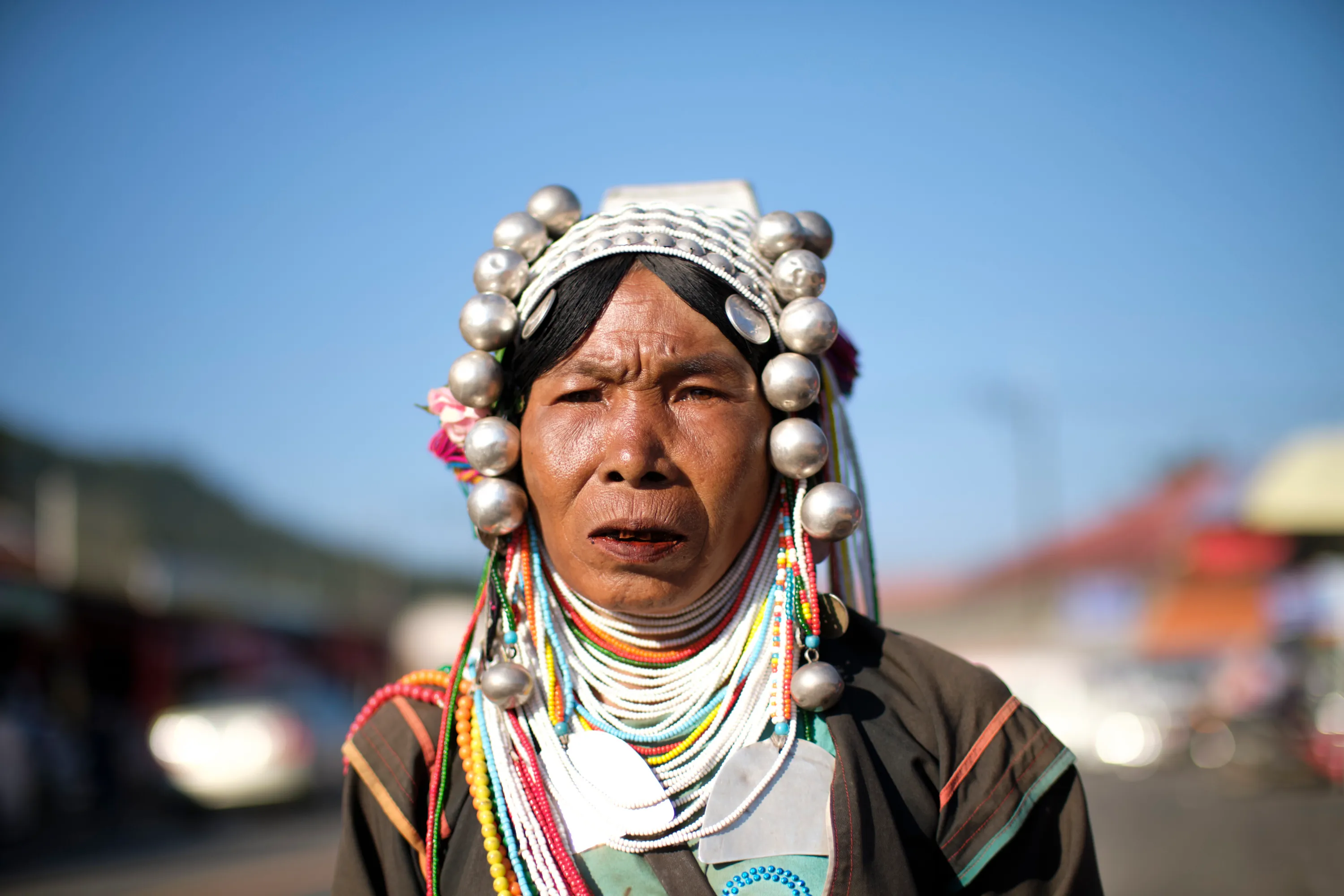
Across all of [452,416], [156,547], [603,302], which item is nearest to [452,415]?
[452,416]

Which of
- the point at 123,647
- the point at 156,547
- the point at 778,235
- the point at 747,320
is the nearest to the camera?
the point at 747,320

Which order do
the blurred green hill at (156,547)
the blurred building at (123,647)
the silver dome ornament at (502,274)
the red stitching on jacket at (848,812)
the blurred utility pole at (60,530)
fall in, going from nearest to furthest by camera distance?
the red stitching on jacket at (848,812), the silver dome ornament at (502,274), the blurred building at (123,647), the blurred utility pole at (60,530), the blurred green hill at (156,547)

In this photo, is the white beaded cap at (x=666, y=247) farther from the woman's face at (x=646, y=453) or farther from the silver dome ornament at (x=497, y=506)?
the silver dome ornament at (x=497, y=506)

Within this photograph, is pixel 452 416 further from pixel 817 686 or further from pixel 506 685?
pixel 817 686

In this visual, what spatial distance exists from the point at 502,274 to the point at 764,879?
1.13 metres

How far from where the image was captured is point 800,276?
211 cm

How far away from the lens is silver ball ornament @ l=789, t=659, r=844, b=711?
6.37ft

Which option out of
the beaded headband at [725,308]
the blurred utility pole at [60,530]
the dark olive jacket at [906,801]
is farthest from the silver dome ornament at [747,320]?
the blurred utility pole at [60,530]

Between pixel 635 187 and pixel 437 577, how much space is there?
73.8 metres

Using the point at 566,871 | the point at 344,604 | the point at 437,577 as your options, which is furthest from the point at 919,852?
the point at 437,577

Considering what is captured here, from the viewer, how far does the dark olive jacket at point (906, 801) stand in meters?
1.87

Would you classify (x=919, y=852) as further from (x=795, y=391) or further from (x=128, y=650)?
(x=128, y=650)

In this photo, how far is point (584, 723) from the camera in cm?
208

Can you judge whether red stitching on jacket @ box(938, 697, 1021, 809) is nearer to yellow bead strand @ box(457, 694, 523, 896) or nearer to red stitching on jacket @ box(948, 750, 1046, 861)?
red stitching on jacket @ box(948, 750, 1046, 861)
